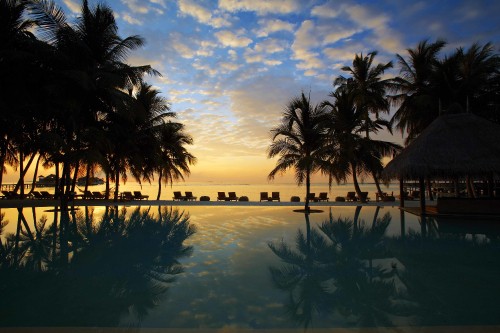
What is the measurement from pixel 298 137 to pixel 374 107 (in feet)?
31.3

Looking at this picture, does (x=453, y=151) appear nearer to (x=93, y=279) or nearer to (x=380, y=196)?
(x=380, y=196)

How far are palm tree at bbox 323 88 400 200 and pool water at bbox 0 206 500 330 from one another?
26.0 feet

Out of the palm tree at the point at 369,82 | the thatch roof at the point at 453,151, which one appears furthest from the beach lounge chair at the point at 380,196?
the thatch roof at the point at 453,151

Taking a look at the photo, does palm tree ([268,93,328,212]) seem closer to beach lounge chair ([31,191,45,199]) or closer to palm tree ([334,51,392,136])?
palm tree ([334,51,392,136])

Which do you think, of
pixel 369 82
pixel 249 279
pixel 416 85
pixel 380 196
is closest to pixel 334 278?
pixel 249 279

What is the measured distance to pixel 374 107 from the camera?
20.8 meters

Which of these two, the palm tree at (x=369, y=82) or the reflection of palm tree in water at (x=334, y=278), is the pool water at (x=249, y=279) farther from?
the palm tree at (x=369, y=82)

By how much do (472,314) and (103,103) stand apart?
55.6 feet

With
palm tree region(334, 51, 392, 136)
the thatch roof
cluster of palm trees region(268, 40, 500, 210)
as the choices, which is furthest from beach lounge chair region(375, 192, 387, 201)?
the thatch roof

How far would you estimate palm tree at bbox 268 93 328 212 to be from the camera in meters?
14.2

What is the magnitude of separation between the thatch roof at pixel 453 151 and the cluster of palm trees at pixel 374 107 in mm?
2162

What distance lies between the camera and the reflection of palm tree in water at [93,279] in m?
3.43

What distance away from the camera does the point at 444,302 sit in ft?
12.2

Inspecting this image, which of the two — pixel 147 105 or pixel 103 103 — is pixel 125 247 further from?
pixel 147 105
